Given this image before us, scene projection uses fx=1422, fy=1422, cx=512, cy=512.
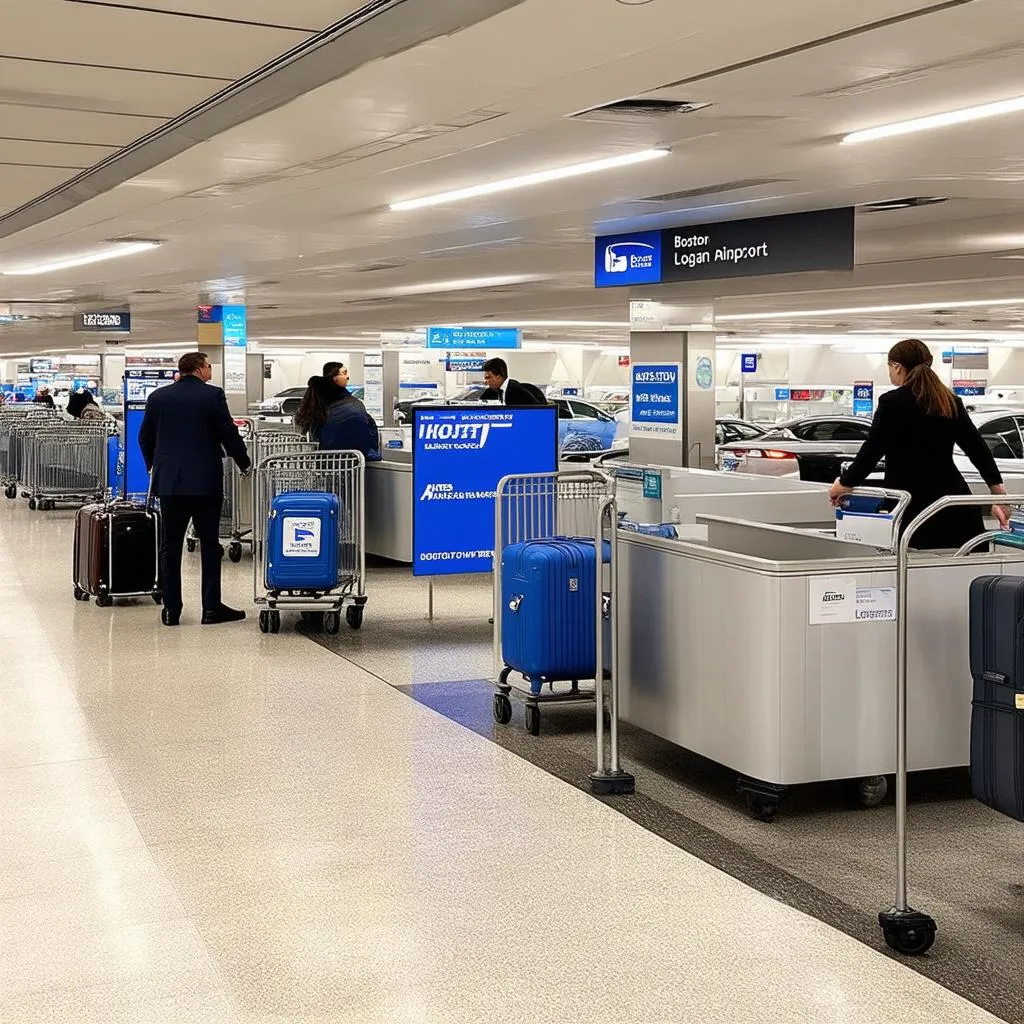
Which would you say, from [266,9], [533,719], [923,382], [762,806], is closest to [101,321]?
[533,719]

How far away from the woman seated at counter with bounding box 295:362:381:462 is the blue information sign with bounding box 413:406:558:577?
1.79 meters

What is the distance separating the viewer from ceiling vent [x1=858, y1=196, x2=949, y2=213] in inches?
404

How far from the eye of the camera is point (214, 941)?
13.6 feet

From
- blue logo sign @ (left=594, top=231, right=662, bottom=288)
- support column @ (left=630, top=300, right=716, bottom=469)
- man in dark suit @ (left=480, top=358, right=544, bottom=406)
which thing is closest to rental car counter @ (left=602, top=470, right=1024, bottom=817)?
man in dark suit @ (left=480, top=358, right=544, bottom=406)

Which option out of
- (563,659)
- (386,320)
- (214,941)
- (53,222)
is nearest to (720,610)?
(563,659)

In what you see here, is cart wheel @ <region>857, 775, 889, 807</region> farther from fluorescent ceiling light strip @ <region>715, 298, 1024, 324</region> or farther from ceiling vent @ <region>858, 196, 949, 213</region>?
fluorescent ceiling light strip @ <region>715, 298, 1024, 324</region>

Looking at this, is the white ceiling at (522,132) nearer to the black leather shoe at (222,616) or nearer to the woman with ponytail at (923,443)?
the woman with ponytail at (923,443)

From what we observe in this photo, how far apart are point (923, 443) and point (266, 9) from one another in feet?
11.7

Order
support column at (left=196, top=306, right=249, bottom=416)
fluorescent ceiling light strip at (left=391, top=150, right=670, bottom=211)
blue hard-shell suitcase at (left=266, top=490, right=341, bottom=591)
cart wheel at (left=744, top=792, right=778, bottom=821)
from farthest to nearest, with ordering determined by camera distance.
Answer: support column at (left=196, top=306, right=249, bottom=416), blue hard-shell suitcase at (left=266, top=490, right=341, bottom=591), fluorescent ceiling light strip at (left=391, top=150, right=670, bottom=211), cart wheel at (left=744, top=792, right=778, bottom=821)

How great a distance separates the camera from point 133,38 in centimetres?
481

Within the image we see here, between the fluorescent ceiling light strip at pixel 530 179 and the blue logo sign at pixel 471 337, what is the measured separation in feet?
49.6

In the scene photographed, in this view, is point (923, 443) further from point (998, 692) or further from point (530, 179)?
point (530, 179)

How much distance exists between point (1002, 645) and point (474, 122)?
363cm

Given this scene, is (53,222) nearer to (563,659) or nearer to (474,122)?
(474,122)
